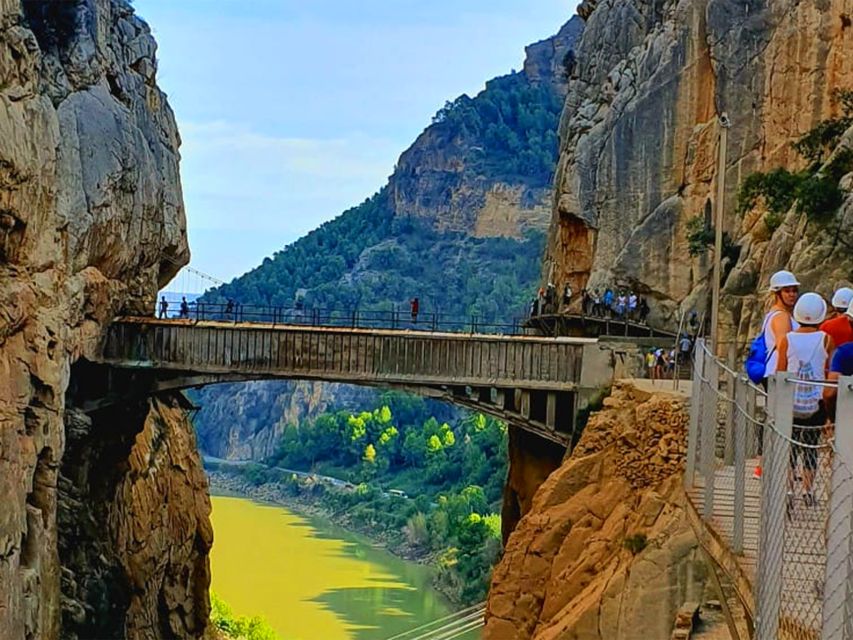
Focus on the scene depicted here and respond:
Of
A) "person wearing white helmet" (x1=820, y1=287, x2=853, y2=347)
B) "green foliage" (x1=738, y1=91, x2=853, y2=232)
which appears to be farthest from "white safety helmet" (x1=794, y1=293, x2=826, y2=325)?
"green foliage" (x1=738, y1=91, x2=853, y2=232)

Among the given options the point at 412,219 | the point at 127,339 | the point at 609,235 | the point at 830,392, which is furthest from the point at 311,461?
the point at 830,392

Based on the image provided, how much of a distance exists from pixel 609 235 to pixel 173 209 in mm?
14453

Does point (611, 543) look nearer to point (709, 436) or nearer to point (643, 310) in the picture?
point (709, 436)

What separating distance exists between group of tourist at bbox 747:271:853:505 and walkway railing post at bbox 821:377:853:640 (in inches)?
31.0

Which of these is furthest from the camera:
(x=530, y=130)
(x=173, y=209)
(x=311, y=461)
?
(x=530, y=130)

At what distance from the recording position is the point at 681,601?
18.6 meters

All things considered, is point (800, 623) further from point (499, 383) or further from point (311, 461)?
point (311, 461)

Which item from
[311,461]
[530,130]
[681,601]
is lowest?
[311,461]

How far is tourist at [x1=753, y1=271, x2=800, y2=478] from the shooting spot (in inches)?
403

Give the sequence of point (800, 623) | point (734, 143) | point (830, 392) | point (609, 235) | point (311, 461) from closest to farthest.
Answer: point (800, 623) → point (830, 392) → point (734, 143) → point (609, 235) → point (311, 461)

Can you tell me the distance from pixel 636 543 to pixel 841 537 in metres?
13.1

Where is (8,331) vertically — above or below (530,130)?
below

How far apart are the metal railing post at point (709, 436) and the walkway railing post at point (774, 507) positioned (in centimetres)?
285

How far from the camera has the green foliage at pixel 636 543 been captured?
19766mm
